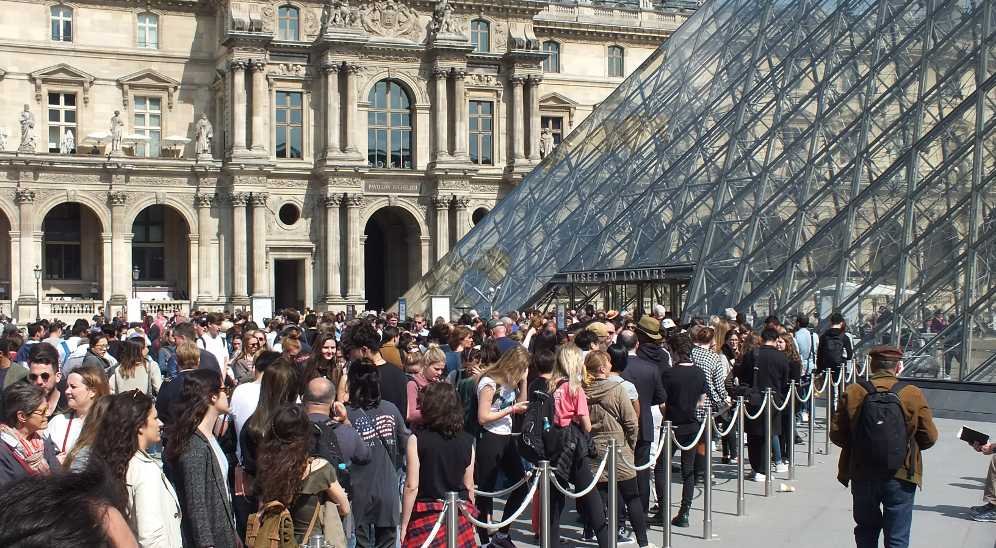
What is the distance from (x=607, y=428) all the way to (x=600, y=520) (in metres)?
0.75

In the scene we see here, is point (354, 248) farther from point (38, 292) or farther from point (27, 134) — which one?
point (27, 134)

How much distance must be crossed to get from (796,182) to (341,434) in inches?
661

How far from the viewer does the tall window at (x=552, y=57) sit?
2009 inches

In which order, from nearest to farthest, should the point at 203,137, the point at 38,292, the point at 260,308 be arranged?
the point at 260,308, the point at 38,292, the point at 203,137

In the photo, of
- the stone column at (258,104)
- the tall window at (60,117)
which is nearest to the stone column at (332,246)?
the stone column at (258,104)

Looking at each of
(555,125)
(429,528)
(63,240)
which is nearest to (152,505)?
(429,528)

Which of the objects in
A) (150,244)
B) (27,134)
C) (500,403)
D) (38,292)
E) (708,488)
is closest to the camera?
(500,403)

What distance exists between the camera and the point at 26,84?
42.6 meters

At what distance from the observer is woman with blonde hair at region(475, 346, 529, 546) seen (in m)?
9.11

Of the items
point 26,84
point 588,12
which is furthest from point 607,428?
point 588,12

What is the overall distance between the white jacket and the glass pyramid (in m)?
13.8

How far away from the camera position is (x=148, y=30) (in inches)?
1743

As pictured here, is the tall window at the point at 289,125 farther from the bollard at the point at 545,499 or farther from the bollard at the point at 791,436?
the bollard at the point at 545,499

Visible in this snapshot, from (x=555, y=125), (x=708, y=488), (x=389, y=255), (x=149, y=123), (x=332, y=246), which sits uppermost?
(x=555, y=125)
